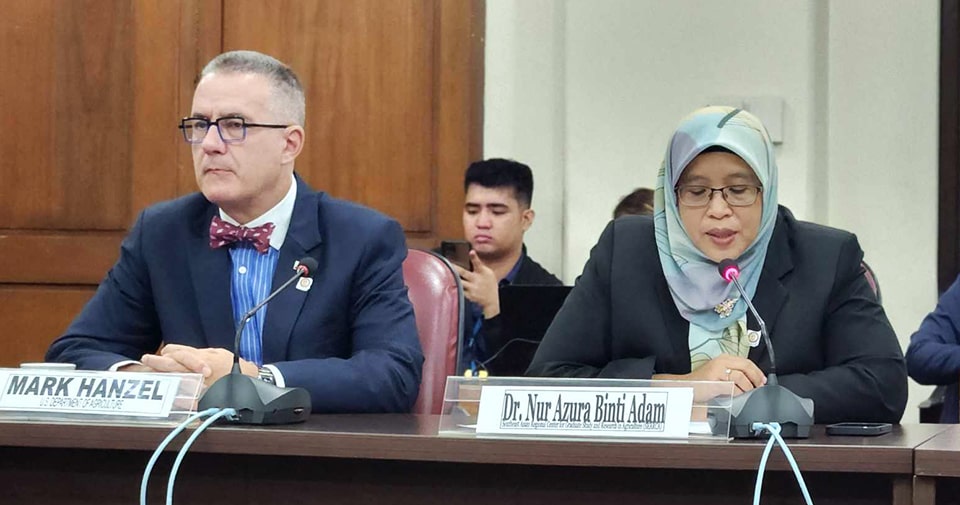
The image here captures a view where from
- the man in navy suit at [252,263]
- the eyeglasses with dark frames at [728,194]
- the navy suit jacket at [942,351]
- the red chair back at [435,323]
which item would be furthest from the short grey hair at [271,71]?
the navy suit jacket at [942,351]

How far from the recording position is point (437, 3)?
4.04 m

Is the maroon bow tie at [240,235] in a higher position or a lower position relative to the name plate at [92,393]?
higher

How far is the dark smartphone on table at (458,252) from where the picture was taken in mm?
3744

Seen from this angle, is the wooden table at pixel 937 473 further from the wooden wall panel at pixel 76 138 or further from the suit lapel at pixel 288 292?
the wooden wall panel at pixel 76 138

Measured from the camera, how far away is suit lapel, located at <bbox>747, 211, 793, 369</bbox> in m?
2.12

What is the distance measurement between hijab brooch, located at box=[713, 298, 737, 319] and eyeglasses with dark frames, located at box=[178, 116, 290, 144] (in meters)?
0.84

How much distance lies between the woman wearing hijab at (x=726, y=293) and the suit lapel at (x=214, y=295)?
0.53 meters

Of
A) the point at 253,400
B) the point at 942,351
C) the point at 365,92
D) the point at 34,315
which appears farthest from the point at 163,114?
the point at 253,400

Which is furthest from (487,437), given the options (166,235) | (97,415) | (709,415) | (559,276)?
(559,276)

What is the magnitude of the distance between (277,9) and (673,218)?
2.20 metres

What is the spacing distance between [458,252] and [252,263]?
5.07 ft

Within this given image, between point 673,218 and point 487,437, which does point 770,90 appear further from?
point 487,437

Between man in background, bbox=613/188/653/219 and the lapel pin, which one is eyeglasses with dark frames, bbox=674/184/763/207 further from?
man in background, bbox=613/188/653/219

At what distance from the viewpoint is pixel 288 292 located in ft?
7.22
